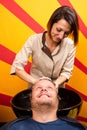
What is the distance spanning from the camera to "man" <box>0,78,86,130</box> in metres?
1.83

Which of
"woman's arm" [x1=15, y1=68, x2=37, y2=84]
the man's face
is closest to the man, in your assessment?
the man's face

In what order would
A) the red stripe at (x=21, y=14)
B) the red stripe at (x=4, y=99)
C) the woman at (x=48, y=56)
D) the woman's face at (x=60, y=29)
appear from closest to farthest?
the woman's face at (x=60, y=29)
the woman at (x=48, y=56)
the red stripe at (x=21, y=14)
the red stripe at (x=4, y=99)

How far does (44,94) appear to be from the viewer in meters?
1.89

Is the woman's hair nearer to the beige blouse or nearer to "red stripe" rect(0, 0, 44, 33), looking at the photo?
the beige blouse

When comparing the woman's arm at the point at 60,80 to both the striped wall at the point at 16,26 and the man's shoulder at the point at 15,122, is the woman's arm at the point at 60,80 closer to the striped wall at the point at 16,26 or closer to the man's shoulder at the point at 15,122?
the man's shoulder at the point at 15,122

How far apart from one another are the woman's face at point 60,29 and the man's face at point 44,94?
1.02 ft

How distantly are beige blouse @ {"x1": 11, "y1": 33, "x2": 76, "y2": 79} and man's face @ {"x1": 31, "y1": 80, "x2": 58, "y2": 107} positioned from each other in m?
0.24

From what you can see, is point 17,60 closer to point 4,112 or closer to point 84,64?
point 4,112

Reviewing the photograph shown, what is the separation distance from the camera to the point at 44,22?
2.90 meters

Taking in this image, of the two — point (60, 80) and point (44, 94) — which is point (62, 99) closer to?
point (60, 80)

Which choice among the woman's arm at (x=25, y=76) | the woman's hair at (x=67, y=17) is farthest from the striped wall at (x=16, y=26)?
the woman's hair at (x=67, y=17)

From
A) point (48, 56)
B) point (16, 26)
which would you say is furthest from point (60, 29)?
point (16, 26)

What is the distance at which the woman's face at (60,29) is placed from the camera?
1.99 meters

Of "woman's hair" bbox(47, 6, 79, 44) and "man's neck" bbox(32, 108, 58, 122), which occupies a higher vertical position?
"woman's hair" bbox(47, 6, 79, 44)
